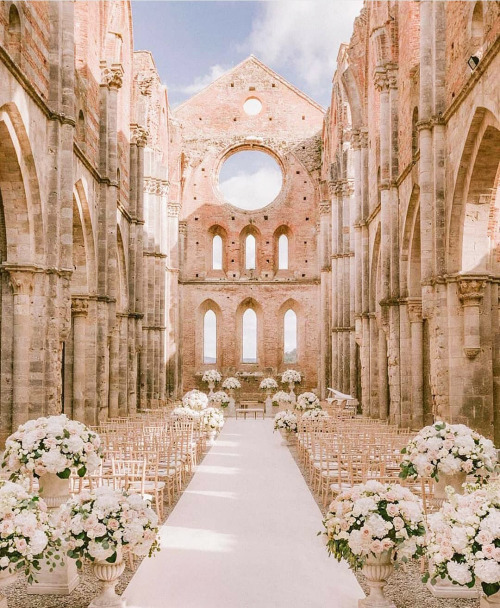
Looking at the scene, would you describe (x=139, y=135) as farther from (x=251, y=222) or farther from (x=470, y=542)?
(x=470, y=542)

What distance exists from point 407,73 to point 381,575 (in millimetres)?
16367

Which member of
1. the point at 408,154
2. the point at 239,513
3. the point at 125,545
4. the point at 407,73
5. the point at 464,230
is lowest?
the point at 239,513

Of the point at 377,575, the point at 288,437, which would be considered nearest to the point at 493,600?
the point at 377,575

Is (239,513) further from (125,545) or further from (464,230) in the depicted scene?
(464,230)

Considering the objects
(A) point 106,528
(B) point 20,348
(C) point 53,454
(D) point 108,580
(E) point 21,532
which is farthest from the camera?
(B) point 20,348

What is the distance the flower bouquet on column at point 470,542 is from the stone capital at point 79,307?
51.4 ft

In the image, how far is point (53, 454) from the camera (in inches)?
267

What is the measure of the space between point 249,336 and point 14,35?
25951mm

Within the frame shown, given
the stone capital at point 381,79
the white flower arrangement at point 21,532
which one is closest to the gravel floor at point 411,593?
the white flower arrangement at point 21,532

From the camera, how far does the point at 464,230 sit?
13.5 meters

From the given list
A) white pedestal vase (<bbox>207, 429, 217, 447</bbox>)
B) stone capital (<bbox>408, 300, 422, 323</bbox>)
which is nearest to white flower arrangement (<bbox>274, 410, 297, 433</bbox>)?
white pedestal vase (<bbox>207, 429, 217, 447</bbox>)

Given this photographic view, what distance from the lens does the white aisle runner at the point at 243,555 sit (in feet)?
19.4

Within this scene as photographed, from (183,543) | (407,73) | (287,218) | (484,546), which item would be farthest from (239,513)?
(287,218)

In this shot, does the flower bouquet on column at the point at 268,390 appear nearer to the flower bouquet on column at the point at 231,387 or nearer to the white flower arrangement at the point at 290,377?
the flower bouquet on column at the point at 231,387
